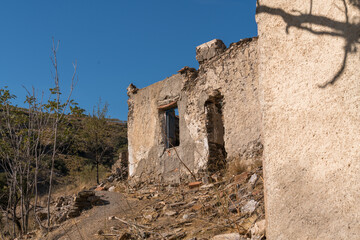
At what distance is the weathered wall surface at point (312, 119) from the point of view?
1.63 meters

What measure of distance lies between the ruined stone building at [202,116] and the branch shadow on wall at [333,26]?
A: 5357mm

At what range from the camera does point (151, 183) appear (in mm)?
9594

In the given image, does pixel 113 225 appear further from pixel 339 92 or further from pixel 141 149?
pixel 339 92

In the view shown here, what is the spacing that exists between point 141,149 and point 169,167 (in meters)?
1.38

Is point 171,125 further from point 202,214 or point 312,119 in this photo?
point 312,119

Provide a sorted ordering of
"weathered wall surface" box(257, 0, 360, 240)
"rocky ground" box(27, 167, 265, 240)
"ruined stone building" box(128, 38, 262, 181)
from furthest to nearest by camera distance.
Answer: "ruined stone building" box(128, 38, 262, 181) < "rocky ground" box(27, 167, 265, 240) < "weathered wall surface" box(257, 0, 360, 240)

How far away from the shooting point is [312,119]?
69.6 inches

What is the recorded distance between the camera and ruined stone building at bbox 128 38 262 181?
25.1ft

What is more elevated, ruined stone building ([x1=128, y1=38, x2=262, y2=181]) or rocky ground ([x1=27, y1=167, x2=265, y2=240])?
ruined stone building ([x1=128, y1=38, x2=262, y2=181])

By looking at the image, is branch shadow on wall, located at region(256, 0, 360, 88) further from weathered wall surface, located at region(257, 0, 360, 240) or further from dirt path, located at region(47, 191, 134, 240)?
dirt path, located at region(47, 191, 134, 240)

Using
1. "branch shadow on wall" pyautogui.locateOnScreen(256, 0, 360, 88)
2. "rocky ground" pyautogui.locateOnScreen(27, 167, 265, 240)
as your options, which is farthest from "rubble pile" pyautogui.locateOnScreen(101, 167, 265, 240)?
"branch shadow on wall" pyautogui.locateOnScreen(256, 0, 360, 88)

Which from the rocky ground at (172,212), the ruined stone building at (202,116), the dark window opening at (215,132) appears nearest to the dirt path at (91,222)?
the rocky ground at (172,212)

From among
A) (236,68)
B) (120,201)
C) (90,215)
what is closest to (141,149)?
(120,201)

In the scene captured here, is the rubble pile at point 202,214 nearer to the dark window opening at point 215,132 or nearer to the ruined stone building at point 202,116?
the dark window opening at point 215,132
